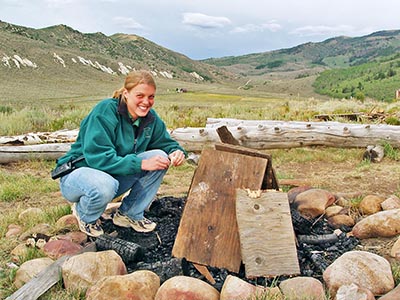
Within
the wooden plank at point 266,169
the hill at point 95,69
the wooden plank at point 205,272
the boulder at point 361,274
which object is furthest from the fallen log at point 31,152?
the hill at point 95,69

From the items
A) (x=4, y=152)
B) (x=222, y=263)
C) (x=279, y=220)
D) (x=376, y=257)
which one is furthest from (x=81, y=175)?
(x=4, y=152)

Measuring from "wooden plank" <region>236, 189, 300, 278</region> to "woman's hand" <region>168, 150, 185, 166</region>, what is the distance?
0.62 metres

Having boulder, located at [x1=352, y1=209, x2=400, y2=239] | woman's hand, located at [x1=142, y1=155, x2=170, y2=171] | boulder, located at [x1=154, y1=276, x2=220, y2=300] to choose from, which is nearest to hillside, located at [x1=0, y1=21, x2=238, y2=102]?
woman's hand, located at [x1=142, y1=155, x2=170, y2=171]

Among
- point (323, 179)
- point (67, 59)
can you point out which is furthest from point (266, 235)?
point (67, 59)

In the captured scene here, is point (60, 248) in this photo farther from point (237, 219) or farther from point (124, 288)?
point (237, 219)

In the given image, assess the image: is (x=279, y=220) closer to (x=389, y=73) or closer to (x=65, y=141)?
(x=65, y=141)

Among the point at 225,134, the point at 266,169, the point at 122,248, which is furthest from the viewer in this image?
the point at 225,134

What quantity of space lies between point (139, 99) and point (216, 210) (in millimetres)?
1051

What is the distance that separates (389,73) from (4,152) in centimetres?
8871

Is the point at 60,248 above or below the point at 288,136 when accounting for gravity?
below

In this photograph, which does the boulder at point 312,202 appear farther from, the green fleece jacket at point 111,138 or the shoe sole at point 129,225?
the green fleece jacket at point 111,138

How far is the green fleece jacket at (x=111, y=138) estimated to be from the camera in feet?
10.9

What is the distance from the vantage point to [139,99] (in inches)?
135

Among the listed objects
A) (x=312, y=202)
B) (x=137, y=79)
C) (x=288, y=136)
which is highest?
(x=137, y=79)
